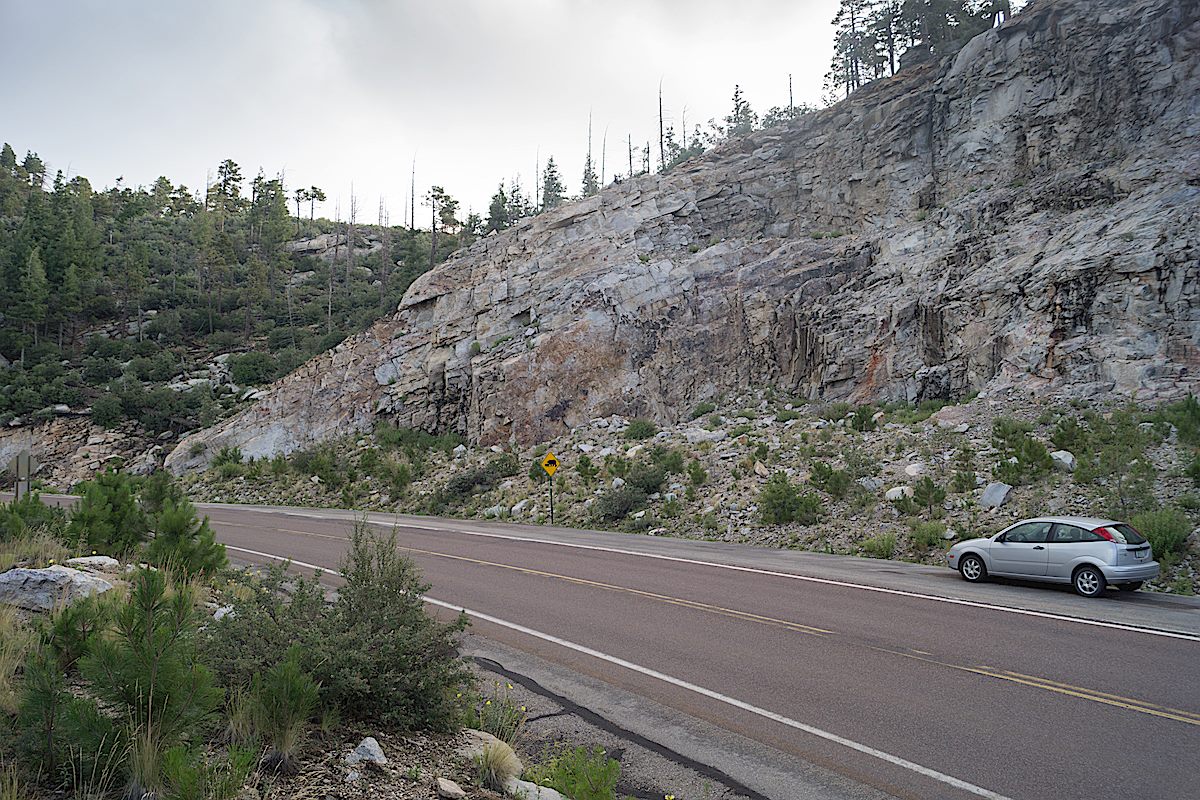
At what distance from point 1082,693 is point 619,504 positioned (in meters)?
17.4

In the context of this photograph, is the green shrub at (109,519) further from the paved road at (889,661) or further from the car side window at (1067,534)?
the car side window at (1067,534)

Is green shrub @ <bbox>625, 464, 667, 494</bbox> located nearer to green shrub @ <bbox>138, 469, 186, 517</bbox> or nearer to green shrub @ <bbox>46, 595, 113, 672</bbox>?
green shrub @ <bbox>138, 469, 186, 517</bbox>

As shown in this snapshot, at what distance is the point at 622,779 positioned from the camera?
17.6 ft

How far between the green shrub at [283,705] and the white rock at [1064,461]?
18.7 m

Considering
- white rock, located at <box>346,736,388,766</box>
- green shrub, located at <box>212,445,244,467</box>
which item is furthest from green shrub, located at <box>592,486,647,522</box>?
green shrub, located at <box>212,445,244,467</box>

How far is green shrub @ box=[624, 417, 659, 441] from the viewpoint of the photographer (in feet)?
102

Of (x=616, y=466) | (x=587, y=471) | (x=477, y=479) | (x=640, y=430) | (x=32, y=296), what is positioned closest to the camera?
(x=616, y=466)

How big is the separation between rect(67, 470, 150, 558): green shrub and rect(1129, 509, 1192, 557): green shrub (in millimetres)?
19157

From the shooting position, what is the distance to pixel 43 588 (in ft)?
25.9

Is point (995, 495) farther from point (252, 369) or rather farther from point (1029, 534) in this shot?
point (252, 369)

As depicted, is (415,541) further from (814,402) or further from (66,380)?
(66,380)

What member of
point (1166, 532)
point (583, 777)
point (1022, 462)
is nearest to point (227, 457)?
point (1022, 462)

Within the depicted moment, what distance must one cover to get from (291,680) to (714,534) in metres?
17.0

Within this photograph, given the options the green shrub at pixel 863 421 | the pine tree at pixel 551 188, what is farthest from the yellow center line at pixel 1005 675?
the pine tree at pixel 551 188
